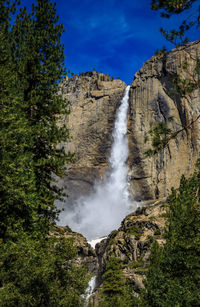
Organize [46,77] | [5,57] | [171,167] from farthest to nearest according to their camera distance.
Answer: [171,167], [46,77], [5,57]

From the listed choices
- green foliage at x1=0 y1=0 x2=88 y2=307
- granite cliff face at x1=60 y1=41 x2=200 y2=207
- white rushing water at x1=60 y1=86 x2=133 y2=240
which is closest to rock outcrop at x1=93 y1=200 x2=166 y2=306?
granite cliff face at x1=60 y1=41 x2=200 y2=207

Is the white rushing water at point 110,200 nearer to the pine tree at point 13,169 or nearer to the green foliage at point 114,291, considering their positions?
the green foliage at point 114,291

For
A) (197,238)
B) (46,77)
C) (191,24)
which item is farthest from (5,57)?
(197,238)

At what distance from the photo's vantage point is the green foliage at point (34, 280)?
8.98 meters

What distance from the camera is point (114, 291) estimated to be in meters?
31.0

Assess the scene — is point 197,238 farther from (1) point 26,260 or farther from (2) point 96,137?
(2) point 96,137

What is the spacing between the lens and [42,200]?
50.4 ft

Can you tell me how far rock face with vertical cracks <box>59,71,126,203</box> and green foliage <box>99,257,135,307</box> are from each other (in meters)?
50.3

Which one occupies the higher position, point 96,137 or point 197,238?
point 96,137

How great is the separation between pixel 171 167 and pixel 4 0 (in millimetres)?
59062

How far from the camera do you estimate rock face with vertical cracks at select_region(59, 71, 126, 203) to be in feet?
280

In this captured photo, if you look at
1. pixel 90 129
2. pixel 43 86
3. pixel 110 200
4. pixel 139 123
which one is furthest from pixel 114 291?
pixel 90 129

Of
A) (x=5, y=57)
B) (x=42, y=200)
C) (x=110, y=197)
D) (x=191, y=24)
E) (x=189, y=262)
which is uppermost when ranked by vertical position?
(x=110, y=197)

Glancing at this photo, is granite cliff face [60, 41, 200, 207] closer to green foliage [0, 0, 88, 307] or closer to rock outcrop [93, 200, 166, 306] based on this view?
rock outcrop [93, 200, 166, 306]
